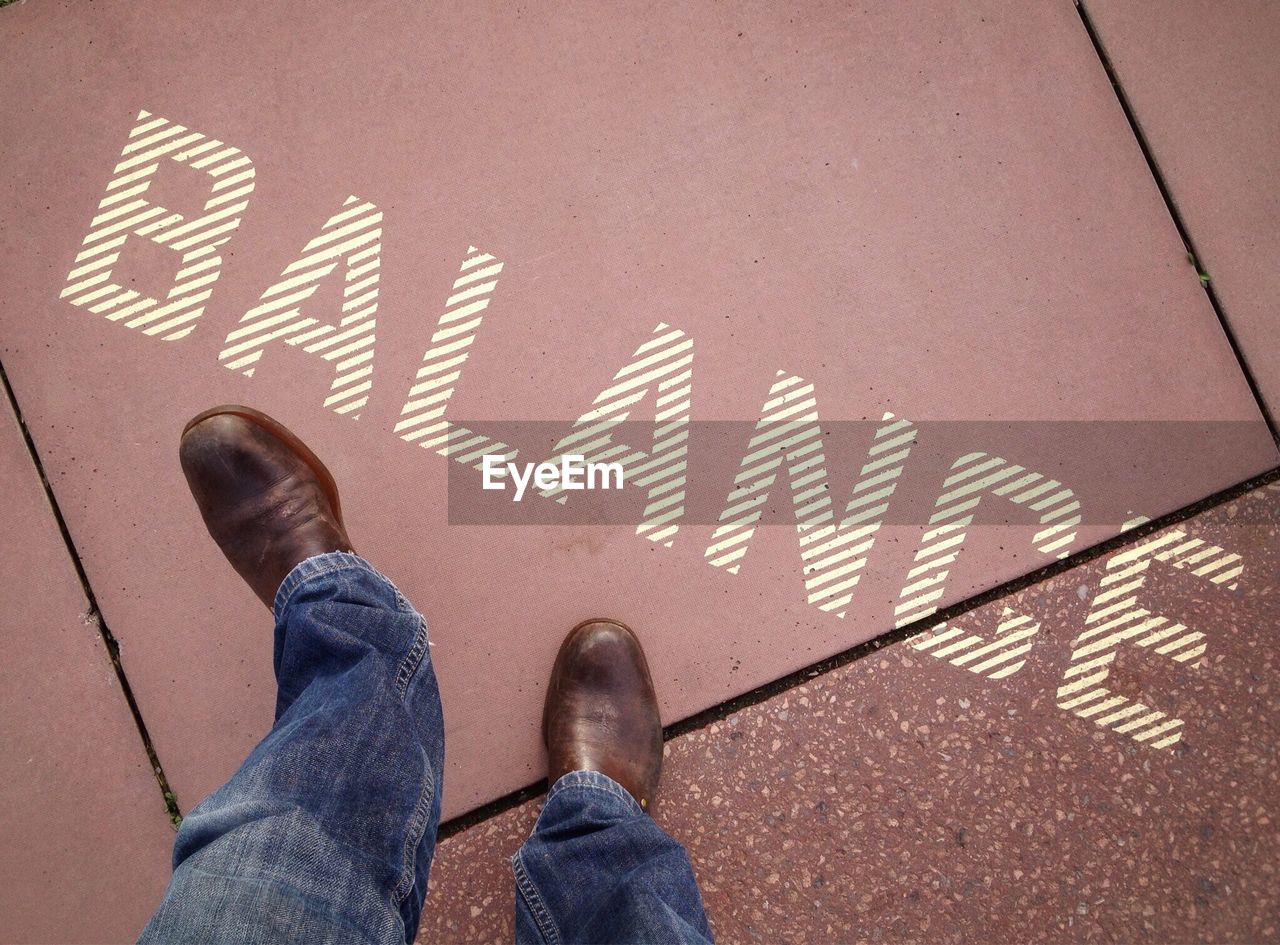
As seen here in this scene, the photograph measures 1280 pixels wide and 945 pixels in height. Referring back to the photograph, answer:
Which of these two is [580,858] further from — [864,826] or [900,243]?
[900,243]

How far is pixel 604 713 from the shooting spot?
1.50 meters

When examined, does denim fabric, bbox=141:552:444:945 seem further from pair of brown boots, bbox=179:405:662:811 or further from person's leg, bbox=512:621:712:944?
person's leg, bbox=512:621:712:944

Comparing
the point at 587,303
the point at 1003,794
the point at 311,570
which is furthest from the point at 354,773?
the point at 1003,794

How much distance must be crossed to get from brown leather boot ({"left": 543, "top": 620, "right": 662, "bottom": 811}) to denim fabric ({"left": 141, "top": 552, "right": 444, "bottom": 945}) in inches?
9.4

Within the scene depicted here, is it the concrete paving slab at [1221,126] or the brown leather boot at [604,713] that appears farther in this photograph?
the concrete paving slab at [1221,126]

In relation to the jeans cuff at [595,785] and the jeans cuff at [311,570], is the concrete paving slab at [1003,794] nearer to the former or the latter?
the jeans cuff at [595,785]

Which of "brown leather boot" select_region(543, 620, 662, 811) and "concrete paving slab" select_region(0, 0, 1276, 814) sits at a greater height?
"concrete paving slab" select_region(0, 0, 1276, 814)

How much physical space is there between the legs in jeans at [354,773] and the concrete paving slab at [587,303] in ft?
0.37

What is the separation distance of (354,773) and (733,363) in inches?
41.0

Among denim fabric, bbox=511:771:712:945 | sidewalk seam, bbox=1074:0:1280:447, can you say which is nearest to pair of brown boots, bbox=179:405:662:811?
denim fabric, bbox=511:771:712:945

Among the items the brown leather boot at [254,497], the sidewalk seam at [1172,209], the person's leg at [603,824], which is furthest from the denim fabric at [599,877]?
the sidewalk seam at [1172,209]

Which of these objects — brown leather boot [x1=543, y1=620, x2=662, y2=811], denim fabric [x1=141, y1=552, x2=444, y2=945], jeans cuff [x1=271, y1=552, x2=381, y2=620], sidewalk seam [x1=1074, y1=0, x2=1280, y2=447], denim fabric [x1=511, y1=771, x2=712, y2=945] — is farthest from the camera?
sidewalk seam [x1=1074, y1=0, x2=1280, y2=447]

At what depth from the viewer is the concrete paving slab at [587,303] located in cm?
157

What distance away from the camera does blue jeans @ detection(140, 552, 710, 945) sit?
1.05 meters
